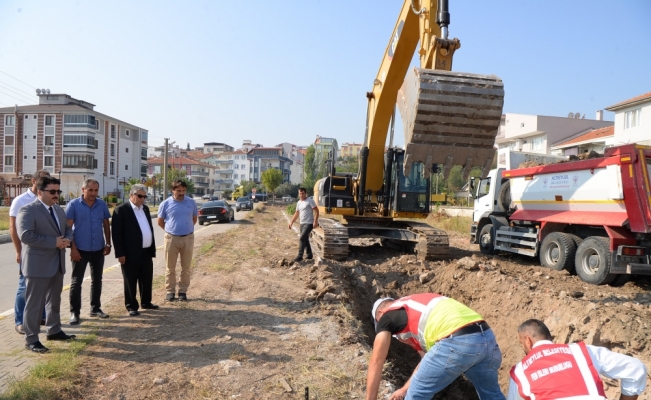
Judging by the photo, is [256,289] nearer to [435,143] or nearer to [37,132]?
[435,143]

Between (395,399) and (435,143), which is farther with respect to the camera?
(435,143)

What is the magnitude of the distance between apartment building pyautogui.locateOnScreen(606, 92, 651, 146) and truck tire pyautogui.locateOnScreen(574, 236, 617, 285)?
26212 millimetres

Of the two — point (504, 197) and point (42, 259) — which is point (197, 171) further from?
point (42, 259)

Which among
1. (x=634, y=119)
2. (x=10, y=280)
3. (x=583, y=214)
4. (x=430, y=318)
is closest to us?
(x=430, y=318)

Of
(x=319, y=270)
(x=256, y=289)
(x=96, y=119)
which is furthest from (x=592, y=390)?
(x=96, y=119)

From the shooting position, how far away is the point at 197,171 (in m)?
103

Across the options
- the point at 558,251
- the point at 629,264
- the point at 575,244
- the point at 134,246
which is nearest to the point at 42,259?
the point at 134,246

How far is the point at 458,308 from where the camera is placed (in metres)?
3.19

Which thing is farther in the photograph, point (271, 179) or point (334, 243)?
point (271, 179)

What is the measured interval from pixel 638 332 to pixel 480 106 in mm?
3423

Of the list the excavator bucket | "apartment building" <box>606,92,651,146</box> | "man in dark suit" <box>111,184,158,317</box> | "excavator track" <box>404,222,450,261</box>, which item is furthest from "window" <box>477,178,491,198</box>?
"apartment building" <box>606,92,651,146</box>

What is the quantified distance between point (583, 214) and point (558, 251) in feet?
3.71

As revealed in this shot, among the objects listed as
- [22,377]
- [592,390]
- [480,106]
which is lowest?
[22,377]

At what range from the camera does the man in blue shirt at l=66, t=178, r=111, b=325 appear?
5.92 m
